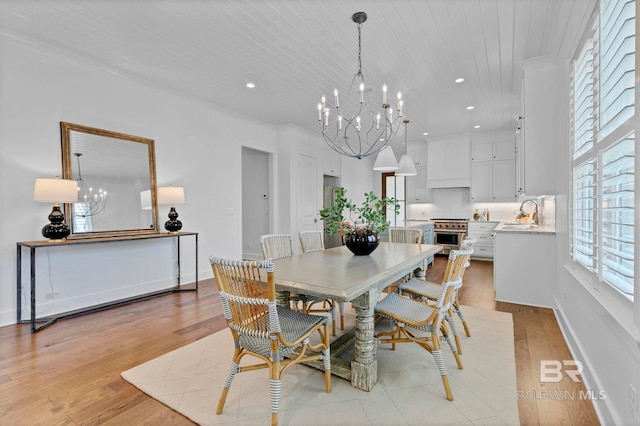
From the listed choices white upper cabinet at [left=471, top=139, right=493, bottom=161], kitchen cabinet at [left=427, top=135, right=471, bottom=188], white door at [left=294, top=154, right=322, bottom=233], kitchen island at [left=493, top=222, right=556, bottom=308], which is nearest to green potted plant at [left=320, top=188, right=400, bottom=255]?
kitchen island at [left=493, top=222, right=556, bottom=308]

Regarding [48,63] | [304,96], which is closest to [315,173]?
[304,96]

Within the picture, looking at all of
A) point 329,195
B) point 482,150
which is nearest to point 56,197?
point 329,195

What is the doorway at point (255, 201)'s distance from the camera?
6.43 meters

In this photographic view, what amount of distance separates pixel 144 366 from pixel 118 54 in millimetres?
3135

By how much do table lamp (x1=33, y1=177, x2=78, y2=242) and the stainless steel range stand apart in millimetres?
6360

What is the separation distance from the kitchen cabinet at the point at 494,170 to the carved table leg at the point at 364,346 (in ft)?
19.2

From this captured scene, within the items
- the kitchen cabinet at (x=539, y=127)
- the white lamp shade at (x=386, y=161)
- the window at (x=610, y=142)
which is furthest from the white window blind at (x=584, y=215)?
the white lamp shade at (x=386, y=161)

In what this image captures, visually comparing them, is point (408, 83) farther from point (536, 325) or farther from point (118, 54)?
point (118, 54)

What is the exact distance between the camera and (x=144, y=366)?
2.18 m

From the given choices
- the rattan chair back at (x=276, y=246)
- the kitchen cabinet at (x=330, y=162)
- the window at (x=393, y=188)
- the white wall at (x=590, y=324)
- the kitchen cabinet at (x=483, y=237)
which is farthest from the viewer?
the window at (x=393, y=188)

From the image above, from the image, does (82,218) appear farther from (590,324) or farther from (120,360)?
(590,324)

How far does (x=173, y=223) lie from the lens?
4090 millimetres

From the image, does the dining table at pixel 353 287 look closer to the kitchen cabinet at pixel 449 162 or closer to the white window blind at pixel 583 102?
the white window blind at pixel 583 102

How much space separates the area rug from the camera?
1.62 meters
